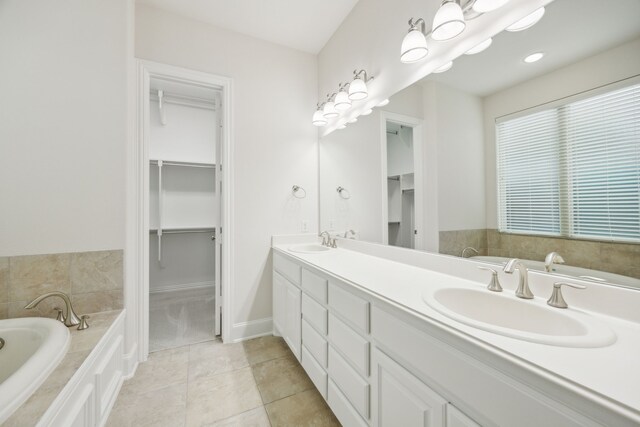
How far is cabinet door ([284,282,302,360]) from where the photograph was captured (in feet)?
Result: 5.92

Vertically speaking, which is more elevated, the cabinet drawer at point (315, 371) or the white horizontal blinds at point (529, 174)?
the white horizontal blinds at point (529, 174)

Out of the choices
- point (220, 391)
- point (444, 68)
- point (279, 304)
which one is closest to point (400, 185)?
point (444, 68)

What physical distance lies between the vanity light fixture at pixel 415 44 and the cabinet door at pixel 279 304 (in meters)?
1.77

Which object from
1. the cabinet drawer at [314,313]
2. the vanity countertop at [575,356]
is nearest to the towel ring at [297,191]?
the cabinet drawer at [314,313]

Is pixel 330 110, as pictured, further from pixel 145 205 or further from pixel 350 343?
pixel 350 343

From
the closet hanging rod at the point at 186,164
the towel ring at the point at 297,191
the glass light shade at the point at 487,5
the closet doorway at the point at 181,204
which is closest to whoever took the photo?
the glass light shade at the point at 487,5

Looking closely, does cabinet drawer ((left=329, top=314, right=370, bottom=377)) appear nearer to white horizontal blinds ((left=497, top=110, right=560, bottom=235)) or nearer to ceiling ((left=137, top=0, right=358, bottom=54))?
white horizontal blinds ((left=497, top=110, right=560, bottom=235))

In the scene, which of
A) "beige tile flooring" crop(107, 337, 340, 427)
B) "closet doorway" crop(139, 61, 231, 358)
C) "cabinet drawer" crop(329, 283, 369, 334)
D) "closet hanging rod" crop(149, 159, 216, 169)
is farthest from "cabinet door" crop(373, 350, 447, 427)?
"closet hanging rod" crop(149, 159, 216, 169)

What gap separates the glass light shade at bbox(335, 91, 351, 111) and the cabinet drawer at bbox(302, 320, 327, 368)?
68.3 inches

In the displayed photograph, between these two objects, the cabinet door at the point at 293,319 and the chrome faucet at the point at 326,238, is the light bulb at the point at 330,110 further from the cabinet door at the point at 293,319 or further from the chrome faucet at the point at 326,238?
the cabinet door at the point at 293,319

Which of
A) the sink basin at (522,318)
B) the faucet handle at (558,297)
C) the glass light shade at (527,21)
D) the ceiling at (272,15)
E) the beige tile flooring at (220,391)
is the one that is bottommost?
the beige tile flooring at (220,391)

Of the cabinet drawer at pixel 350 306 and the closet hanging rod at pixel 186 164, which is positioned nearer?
the cabinet drawer at pixel 350 306

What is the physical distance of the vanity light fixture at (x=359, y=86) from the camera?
1909 mm

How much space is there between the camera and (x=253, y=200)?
241 centimetres
